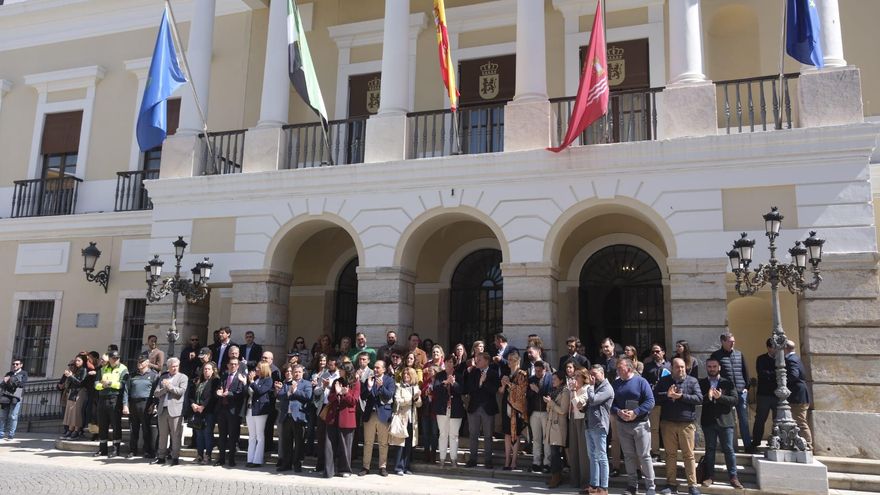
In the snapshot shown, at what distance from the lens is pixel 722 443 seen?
30.0ft

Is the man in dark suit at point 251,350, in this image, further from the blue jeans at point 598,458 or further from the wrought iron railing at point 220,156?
the blue jeans at point 598,458

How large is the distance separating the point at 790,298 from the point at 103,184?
1651cm

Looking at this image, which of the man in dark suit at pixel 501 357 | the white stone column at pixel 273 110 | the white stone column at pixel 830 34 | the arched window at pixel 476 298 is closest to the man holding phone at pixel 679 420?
the man in dark suit at pixel 501 357

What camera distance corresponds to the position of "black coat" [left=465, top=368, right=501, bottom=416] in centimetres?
1023

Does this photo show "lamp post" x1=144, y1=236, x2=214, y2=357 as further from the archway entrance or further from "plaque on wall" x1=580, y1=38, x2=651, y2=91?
"plaque on wall" x1=580, y1=38, x2=651, y2=91

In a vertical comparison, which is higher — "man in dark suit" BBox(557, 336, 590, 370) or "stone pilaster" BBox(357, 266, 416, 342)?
"stone pilaster" BBox(357, 266, 416, 342)

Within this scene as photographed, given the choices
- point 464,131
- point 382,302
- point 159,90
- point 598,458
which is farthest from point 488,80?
point 598,458

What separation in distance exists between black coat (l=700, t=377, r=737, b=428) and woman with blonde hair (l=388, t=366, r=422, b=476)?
3919 mm

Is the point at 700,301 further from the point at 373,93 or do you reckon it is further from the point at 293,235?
the point at 373,93

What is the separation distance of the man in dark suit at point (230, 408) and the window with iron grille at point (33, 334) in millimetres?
9759

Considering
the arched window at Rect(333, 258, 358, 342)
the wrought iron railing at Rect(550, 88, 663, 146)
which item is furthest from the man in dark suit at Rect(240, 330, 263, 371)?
the wrought iron railing at Rect(550, 88, 663, 146)

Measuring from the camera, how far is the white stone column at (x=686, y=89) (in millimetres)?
12133

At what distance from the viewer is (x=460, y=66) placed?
16469mm

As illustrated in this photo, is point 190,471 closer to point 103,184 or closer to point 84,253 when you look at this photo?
point 84,253
